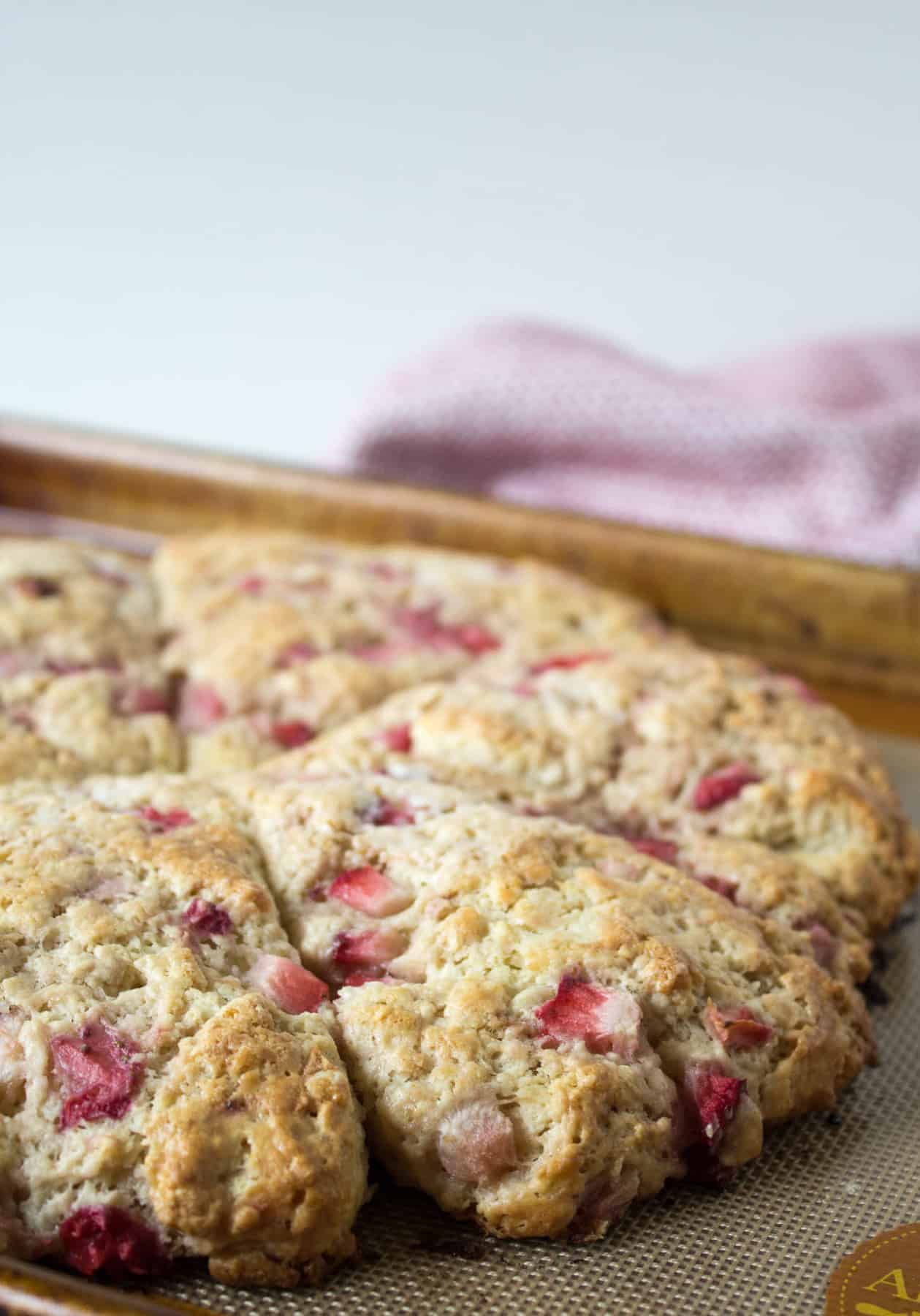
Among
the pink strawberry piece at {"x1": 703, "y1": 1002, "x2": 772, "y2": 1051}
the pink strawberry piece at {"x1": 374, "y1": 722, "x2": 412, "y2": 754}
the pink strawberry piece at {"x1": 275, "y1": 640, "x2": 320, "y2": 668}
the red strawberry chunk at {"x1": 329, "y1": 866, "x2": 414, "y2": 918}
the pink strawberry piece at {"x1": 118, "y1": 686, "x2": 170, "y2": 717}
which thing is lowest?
the pink strawberry piece at {"x1": 703, "y1": 1002, "x2": 772, "y2": 1051}

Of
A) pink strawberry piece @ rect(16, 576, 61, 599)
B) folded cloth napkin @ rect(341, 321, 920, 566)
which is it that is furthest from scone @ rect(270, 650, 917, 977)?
folded cloth napkin @ rect(341, 321, 920, 566)

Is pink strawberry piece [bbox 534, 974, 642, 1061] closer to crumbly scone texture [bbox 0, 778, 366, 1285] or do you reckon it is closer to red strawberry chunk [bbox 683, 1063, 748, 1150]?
red strawberry chunk [bbox 683, 1063, 748, 1150]

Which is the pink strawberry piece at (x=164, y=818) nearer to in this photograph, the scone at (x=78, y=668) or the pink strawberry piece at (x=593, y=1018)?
the scone at (x=78, y=668)

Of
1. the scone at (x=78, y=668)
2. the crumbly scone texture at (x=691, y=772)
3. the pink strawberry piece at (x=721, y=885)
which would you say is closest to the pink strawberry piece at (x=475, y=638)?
the crumbly scone texture at (x=691, y=772)

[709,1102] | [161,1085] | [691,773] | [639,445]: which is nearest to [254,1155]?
[161,1085]

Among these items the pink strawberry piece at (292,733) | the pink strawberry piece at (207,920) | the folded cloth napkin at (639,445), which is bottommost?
the pink strawberry piece at (207,920)

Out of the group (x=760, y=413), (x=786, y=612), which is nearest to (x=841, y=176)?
(x=760, y=413)
